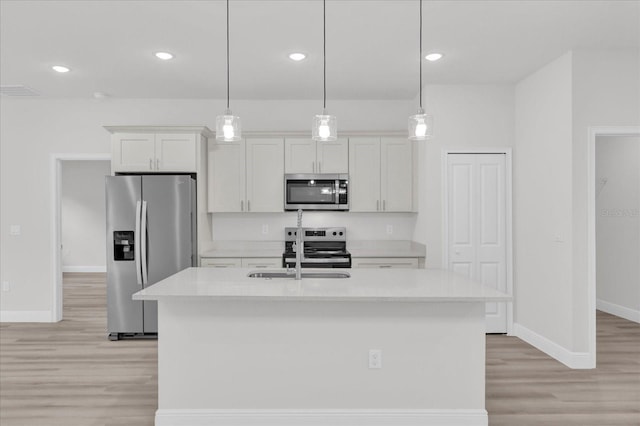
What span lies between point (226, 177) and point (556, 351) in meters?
3.73

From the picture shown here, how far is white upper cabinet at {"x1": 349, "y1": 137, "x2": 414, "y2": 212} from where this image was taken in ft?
16.4

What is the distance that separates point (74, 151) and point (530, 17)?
16.2 feet

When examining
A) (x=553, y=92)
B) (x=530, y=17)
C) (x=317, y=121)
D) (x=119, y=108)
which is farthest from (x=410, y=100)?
(x=119, y=108)

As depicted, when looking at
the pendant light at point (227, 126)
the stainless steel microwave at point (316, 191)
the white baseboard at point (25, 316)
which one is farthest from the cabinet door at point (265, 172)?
the white baseboard at point (25, 316)

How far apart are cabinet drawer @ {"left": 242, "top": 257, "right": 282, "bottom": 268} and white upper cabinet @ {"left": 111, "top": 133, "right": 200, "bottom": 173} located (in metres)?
1.16

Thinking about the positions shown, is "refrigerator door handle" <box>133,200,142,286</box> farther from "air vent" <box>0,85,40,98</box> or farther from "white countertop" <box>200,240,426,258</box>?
"air vent" <box>0,85,40,98</box>

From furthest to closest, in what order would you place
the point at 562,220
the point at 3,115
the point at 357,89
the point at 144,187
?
the point at 3,115
the point at 357,89
the point at 144,187
the point at 562,220

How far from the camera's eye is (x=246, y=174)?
5.00 metres

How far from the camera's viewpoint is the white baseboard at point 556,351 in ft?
12.1

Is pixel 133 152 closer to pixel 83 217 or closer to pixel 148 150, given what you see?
pixel 148 150

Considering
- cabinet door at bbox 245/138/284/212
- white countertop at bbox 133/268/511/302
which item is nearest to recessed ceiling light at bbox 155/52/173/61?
cabinet door at bbox 245/138/284/212

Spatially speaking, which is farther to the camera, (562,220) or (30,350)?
(30,350)

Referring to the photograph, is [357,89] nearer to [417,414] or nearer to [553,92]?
[553,92]

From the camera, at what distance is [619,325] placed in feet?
16.6
